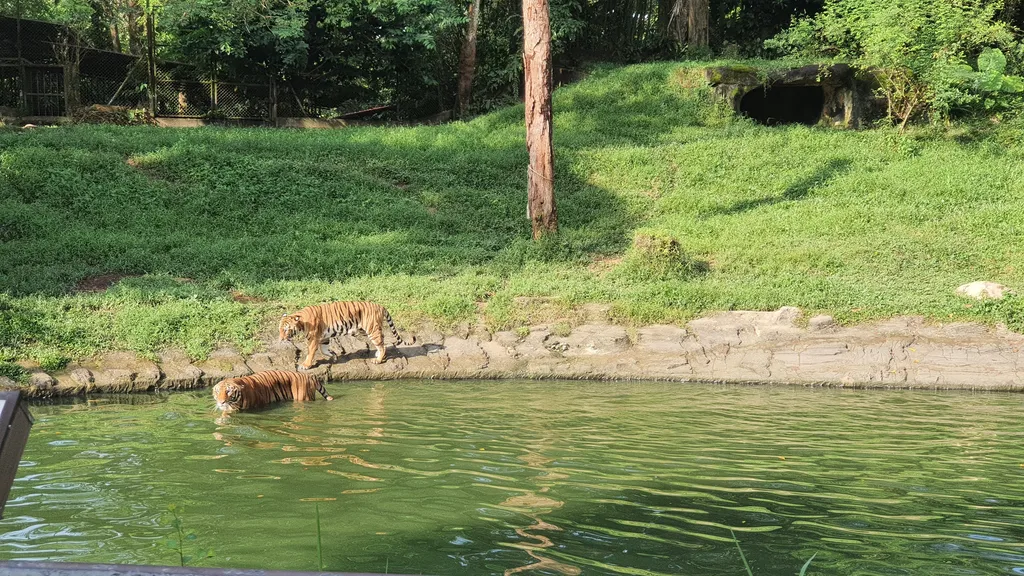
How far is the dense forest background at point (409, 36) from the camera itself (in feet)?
75.1

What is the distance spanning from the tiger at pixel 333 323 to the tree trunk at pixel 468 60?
15798 millimetres

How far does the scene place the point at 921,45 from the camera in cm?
1823

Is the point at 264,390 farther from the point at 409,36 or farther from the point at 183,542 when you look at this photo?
the point at 409,36

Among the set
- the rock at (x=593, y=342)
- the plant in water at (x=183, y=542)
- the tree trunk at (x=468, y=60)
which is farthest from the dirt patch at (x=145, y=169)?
the plant in water at (x=183, y=542)

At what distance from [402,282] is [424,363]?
7.19 ft

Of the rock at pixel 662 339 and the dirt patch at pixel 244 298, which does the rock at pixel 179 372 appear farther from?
the rock at pixel 662 339

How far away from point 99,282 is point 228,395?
17.0ft

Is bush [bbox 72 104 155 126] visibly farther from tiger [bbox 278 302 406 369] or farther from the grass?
tiger [bbox 278 302 406 369]

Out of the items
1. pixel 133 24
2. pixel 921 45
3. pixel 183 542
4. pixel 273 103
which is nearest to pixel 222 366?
pixel 183 542

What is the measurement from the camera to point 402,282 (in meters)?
12.2

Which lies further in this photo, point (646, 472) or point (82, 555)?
point (646, 472)

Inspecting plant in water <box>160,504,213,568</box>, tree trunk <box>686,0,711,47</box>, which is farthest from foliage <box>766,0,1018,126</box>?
plant in water <box>160,504,213,568</box>

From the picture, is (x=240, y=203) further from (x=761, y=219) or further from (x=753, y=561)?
(x=753, y=561)

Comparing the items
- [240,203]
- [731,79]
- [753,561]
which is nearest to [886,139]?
[731,79]
